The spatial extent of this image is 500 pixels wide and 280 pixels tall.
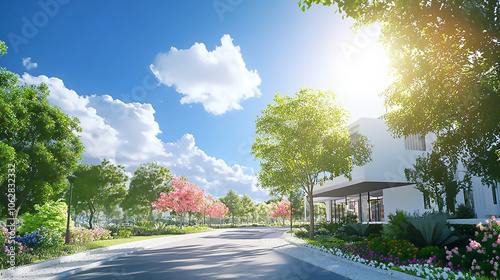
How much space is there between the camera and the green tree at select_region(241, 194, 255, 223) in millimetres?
82125

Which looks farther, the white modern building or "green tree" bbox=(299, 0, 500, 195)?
the white modern building

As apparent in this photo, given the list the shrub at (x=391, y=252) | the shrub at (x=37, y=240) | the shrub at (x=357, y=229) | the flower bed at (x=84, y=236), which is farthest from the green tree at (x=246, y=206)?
the shrub at (x=391, y=252)

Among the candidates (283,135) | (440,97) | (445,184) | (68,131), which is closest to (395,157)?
(445,184)

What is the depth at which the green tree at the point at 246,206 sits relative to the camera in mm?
82125

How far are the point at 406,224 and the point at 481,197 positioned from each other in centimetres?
1508

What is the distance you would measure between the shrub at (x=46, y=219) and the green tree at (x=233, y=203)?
64960mm

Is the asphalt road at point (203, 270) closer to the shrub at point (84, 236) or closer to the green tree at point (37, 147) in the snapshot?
the shrub at point (84, 236)

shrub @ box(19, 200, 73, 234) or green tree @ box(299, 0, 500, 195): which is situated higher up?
green tree @ box(299, 0, 500, 195)

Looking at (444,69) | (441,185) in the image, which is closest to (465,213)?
(441,185)

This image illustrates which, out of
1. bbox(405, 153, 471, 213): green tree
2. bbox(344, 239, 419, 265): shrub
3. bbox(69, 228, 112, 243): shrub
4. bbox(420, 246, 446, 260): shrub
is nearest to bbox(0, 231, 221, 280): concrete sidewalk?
bbox(69, 228, 112, 243): shrub

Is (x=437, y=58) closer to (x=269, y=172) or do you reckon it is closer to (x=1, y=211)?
(x=269, y=172)

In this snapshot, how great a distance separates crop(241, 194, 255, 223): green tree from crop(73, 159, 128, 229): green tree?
127ft

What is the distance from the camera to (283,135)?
24.8 meters

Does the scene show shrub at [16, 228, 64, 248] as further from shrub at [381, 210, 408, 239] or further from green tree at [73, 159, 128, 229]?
green tree at [73, 159, 128, 229]
